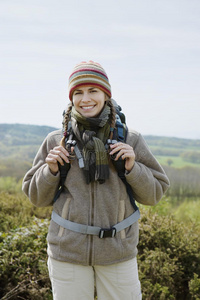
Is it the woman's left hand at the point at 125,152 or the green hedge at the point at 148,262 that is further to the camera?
the green hedge at the point at 148,262

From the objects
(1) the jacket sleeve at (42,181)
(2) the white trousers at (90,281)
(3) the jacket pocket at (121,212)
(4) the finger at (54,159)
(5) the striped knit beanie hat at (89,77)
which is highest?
(5) the striped knit beanie hat at (89,77)

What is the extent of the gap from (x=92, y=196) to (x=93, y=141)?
350 millimetres

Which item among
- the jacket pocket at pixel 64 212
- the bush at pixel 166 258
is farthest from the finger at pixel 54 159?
the bush at pixel 166 258

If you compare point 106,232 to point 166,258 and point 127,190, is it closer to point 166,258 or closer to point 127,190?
point 127,190

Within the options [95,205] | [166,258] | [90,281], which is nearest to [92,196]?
[95,205]

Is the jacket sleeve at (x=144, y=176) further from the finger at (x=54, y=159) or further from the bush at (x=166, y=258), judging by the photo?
the bush at (x=166, y=258)

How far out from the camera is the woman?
2164 mm

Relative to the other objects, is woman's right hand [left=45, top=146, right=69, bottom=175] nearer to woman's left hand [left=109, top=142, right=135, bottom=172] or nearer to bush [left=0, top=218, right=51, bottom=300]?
woman's left hand [left=109, top=142, right=135, bottom=172]

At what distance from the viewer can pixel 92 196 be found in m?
2.21

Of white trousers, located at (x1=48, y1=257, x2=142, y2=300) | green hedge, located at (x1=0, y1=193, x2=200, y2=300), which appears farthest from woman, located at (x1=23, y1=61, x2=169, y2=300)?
green hedge, located at (x1=0, y1=193, x2=200, y2=300)

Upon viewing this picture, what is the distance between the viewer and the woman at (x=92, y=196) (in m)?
2.16

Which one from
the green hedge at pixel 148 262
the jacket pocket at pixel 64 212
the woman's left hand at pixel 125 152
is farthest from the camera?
the green hedge at pixel 148 262

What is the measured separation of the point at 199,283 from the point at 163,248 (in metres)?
0.73

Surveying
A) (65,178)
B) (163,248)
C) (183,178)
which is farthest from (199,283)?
(183,178)
